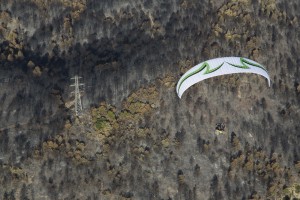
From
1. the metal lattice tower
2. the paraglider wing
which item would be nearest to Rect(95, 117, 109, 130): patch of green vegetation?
the metal lattice tower

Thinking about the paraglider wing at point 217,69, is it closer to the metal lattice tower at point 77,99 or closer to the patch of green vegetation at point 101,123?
the patch of green vegetation at point 101,123

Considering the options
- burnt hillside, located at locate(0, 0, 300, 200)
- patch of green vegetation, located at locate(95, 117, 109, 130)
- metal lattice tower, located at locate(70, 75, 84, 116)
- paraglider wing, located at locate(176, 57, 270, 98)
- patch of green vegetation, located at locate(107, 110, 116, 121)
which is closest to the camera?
paraglider wing, located at locate(176, 57, 270, 98)

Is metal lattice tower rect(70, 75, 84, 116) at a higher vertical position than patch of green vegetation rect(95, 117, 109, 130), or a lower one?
higher

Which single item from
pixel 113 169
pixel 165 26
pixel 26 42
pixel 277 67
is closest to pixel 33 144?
pixel 113 169

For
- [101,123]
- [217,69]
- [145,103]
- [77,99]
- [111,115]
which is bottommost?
[101,123]

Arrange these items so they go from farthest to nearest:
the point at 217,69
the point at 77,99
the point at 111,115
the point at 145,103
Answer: the point at 145,103, the point at 77,99, the point at 111,115, the point at 217,69

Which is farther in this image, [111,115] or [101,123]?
[111,115]

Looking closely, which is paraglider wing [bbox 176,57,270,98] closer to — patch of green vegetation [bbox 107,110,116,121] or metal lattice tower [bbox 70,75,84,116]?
patch of green vegetation [bbox 107,110,116,121]

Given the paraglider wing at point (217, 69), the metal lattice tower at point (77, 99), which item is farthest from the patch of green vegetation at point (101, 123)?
the paraglider wing at point (217, 69)

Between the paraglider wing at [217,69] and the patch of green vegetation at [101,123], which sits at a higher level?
the paraglider wing at [217,69]

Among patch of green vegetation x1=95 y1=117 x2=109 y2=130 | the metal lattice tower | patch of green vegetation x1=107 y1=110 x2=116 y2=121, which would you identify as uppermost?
the metal lattice tower

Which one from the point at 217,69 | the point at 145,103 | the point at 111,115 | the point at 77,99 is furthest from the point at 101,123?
the point at 217,69

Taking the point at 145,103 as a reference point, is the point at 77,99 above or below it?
above

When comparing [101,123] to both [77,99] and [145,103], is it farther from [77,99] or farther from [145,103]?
[145,103]
